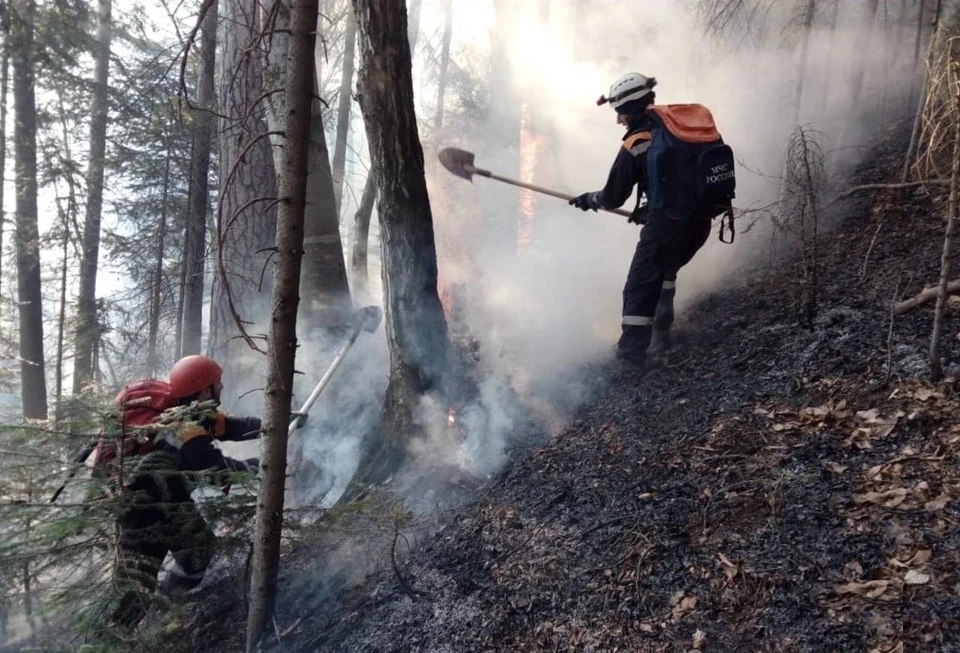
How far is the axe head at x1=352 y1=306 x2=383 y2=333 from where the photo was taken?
269 inches

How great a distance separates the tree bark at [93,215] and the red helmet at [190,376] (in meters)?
10.4

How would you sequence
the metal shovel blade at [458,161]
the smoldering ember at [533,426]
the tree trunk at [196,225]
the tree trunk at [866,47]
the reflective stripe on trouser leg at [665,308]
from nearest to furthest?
the smoldering ember at [533,426]
the reflective stripe on trouser leg at [665,308]
the metal shovel blade at [458,161]
the tree trunk at [866,47]
the tree trunk at [196,225]

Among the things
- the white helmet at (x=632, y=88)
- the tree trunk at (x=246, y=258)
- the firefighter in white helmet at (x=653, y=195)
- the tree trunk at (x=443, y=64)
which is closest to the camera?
the firefighter in white helmet at (x=653, y=195)

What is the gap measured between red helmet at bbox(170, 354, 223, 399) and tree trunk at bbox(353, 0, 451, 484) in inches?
58.5

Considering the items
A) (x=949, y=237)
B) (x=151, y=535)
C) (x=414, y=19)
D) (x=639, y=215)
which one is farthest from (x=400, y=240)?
(x=414, y=19)

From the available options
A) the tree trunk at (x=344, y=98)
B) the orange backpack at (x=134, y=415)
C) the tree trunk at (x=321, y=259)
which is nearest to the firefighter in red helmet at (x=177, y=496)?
the orange backpack at (x=134, y=415)

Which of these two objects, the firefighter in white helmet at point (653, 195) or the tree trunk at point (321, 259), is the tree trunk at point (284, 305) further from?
the tree trunk at point (321, 259)

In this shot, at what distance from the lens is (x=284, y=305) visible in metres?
3.47

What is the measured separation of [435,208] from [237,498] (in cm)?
A: 1569

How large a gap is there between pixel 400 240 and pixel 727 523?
3328 mm

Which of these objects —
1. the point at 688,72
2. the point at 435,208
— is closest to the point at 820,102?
the point at 688,72

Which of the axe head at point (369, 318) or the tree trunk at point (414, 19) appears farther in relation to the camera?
the tree trunk at point (414, 19)

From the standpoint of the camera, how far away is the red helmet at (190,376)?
476cm

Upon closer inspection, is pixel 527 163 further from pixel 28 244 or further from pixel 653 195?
pixel 28 244
